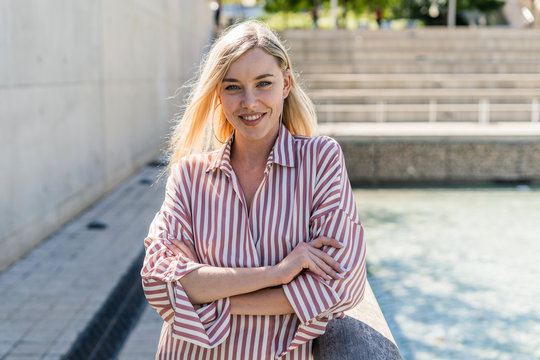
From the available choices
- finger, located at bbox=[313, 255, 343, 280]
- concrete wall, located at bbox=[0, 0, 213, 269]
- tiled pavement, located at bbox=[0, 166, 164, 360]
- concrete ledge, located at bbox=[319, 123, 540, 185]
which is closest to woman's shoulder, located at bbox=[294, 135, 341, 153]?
finger, located at bbox=[313, 255, 343, 280]

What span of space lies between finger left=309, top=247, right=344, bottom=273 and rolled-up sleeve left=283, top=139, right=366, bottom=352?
0.06ft

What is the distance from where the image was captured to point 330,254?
1756mm

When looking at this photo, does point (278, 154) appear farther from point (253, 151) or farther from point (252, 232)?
point (252, 232)

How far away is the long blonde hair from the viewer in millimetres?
1847

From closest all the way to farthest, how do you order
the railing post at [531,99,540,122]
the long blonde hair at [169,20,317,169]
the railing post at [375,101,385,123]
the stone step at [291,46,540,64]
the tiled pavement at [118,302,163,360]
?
the long blonde hair at [169,20,317,169]
the tiled pavement at [118,302,163,360]
the railing post at [531,99,540,122]
the railing post at [375,101,385,123]
the stone step at [291,46,540,64]

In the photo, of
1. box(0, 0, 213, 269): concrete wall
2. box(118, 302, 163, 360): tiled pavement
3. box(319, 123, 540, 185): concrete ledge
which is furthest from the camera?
box(319, 123, 540, 185): concrete ledge

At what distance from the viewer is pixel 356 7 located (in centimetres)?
3231

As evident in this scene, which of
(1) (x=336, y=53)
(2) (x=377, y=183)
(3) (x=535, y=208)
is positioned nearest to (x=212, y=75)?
(3) (x=535, y=208)

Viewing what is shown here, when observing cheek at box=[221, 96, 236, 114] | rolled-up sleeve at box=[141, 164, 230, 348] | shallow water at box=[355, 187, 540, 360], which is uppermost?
cheek at box=[221, 96, 236, 114]

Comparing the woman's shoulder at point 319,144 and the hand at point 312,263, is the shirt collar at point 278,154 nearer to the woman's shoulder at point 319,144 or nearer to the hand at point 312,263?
the woman's shoulder at point 319,144

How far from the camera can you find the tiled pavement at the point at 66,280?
3.21 meters

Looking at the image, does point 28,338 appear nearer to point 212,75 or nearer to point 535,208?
point 212,75

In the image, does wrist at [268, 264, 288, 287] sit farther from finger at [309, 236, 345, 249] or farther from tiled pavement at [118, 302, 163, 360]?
tiled pavement at [118, 302, 163, 360]

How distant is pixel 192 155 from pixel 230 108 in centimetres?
21
